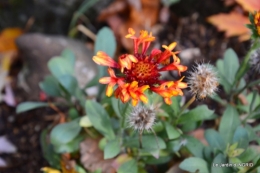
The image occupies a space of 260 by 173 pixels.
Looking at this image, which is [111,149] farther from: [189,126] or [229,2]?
[229,2]

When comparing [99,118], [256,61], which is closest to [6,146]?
[99,118]

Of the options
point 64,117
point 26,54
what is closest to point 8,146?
point 64,117

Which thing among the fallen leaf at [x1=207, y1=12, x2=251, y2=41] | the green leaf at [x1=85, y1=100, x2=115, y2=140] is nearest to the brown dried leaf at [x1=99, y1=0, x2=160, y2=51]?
the fallen leaf at [x1=207, y1=12, x2=251, y2=41]

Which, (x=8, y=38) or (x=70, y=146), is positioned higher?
(x=8, y=38)

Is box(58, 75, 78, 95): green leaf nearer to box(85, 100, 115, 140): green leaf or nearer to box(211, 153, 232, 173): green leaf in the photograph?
box(85, 100, 115, 140): green leaf

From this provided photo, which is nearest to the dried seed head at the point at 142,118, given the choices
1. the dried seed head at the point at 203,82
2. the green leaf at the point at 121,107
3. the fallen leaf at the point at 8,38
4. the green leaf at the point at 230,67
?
the green leaf at the point at 121,107

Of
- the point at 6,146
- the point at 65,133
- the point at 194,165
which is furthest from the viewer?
the point at 6,146
